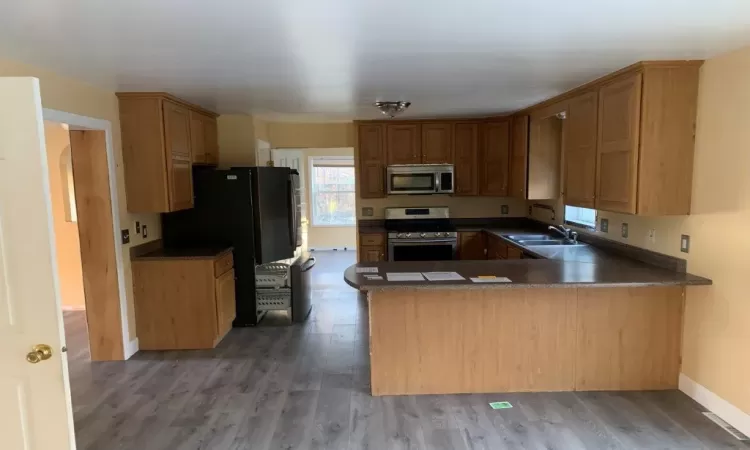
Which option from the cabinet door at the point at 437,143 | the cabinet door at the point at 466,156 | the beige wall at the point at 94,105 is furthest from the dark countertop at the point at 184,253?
the cabinet door at the point at 466,156

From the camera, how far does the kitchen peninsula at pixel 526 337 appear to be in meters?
3.20

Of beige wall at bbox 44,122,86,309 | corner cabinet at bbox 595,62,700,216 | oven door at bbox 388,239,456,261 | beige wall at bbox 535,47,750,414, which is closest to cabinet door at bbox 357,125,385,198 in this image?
oven door at bbox 388,239,456,261

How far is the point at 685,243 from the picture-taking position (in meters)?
3.11

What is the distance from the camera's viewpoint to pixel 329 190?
9.66 meters

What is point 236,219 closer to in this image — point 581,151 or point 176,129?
point 176,129

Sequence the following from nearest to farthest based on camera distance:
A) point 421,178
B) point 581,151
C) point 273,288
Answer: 1. point 581,151
2. point 273,288
3. point 421,178

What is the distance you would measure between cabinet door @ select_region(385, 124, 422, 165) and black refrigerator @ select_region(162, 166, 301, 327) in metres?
1.73

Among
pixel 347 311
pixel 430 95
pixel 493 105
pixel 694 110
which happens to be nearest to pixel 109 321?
pixel 347 311

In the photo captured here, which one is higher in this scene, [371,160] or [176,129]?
[176,129]

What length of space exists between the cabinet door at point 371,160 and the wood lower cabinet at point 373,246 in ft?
1.99

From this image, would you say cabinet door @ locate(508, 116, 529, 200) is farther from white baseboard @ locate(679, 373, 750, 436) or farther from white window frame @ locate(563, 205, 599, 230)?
white baseboard @ locate(679, 373, 750, 436)

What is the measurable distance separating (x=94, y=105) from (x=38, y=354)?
8.22 feet

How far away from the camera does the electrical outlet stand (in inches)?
121

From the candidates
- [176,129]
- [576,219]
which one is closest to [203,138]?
[176,129]
